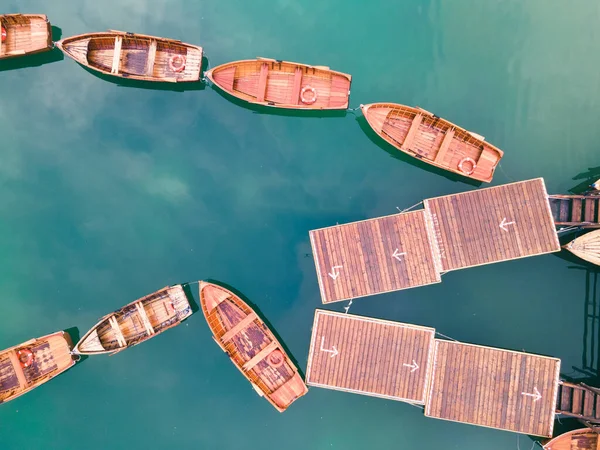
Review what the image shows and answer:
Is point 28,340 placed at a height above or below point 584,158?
below

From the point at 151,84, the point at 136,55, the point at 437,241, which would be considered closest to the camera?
the point at 437,241

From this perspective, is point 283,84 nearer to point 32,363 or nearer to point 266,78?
point 266,78

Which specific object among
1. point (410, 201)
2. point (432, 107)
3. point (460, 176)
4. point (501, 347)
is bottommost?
point (501, 347)

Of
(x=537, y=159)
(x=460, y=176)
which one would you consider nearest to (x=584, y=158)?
(x=537, y=159)

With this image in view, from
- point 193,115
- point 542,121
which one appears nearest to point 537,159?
point 542,121

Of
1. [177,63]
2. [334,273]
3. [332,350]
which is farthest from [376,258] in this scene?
[177,63]

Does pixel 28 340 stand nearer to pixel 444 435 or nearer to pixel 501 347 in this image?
pixel 444 435
